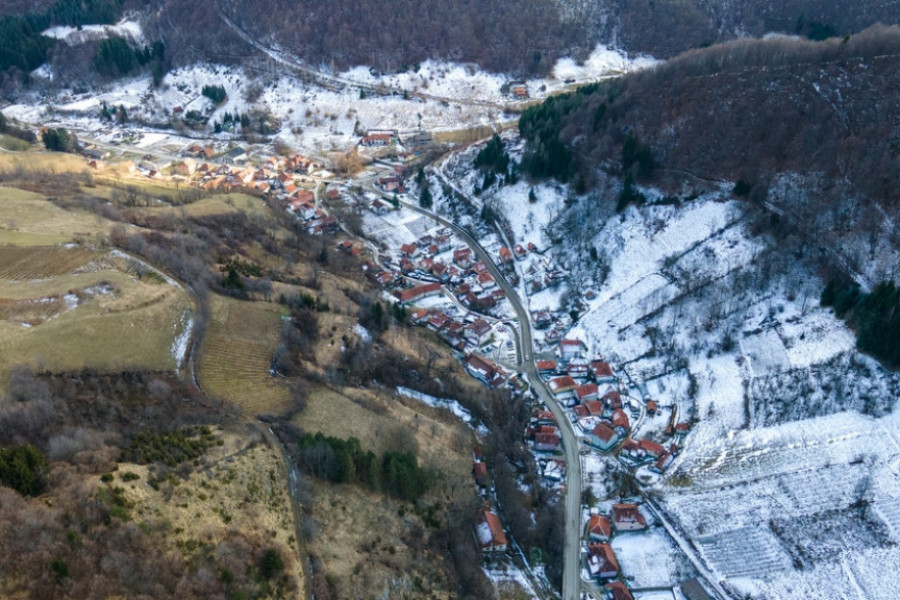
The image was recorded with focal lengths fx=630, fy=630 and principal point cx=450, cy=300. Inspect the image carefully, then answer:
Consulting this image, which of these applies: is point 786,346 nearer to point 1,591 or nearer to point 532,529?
point 532,529

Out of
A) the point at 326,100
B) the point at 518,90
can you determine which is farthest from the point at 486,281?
the point at 326,100

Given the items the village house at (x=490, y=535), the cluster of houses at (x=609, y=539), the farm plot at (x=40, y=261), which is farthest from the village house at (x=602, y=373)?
the farm plot at (x=40, y=261)

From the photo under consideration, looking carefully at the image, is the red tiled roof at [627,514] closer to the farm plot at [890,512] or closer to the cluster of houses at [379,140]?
the farm plot at [890,512]

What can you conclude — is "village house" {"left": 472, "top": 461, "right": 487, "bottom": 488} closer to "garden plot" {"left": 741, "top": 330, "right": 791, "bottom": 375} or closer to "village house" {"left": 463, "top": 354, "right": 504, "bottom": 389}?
"village house" {"left": 463, "top": 354, "right": 504, "bottom": 389}

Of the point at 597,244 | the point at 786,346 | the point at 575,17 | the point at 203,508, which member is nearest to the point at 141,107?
the point at 575,17

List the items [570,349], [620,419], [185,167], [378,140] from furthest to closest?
[378,140], [185,167], [570,349], [620,419]

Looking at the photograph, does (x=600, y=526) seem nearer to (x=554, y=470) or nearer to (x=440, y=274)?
(x=554, y=470)

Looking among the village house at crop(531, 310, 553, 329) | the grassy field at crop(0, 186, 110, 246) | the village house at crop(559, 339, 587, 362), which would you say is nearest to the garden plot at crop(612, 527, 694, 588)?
the village house at crop(559, 339, 587, 362)
